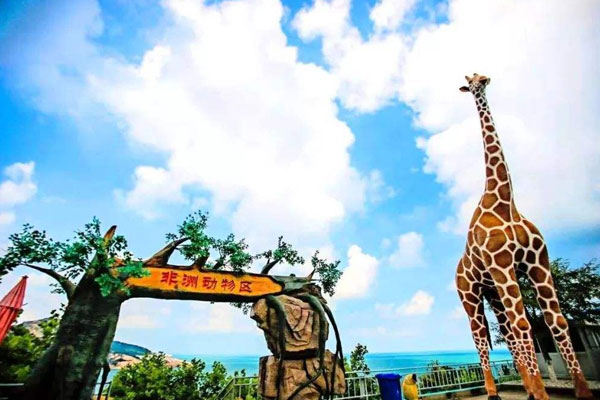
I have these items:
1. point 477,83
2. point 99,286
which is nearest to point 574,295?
point 477,83


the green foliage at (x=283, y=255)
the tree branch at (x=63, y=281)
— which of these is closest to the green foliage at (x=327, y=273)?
the green foliage at (x=283, y=255)

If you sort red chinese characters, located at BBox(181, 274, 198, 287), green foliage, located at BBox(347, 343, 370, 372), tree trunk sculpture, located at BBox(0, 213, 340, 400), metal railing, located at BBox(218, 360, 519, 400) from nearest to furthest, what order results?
1. tree trunk sculpture, located at BBox(0, 213, 340, 400)
2. red chinese characters, located at BBox(181, 274, 198, 287)
3. metal railing, located at BBox(218, 360, 519, 400)
4. green foliage, located at BBox(347, 343, 370, 372)

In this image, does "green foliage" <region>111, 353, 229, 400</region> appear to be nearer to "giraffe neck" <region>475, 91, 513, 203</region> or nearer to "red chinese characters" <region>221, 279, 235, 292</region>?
"red chinese characters" <region>221, 279, 235, 292</region>

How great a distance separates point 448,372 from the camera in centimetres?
776

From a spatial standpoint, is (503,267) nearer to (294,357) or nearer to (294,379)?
(294,357)

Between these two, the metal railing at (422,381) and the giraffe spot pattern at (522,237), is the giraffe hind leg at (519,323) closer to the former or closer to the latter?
the giraffe spot pattern at (522,237)

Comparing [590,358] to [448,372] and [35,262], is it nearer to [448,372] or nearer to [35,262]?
[448,372]

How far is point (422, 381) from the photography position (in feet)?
25.5

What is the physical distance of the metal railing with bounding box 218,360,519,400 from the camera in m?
6.11

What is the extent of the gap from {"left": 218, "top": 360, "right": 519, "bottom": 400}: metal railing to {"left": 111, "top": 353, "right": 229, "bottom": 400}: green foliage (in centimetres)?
45

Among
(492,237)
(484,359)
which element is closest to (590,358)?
(484,359)

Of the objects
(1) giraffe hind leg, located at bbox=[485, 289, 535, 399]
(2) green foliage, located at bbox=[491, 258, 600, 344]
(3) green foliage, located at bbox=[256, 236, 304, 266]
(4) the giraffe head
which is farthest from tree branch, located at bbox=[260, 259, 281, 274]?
(2) green foliage, located at bbox=[491, 258, 600, 344]

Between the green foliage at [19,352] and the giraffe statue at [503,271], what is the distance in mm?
6847

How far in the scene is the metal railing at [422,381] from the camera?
20.1 feet
